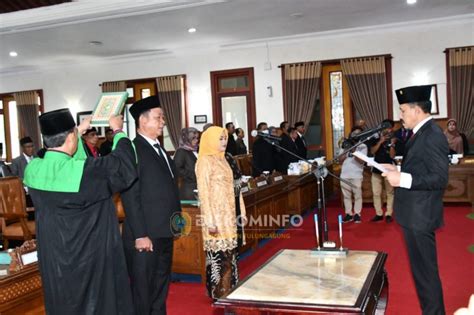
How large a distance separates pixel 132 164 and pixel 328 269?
1.30 meters

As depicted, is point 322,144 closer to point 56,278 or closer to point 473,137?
point 473,137

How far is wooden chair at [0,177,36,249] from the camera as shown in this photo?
5320mm

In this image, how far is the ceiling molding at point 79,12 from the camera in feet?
24.4

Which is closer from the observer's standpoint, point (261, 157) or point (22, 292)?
point (22, 292)

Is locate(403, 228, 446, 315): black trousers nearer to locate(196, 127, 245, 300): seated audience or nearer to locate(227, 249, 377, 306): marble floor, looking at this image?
locate(227, 249, 377, 306): marble floor

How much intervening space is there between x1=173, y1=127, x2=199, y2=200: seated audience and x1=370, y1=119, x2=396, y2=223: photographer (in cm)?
283

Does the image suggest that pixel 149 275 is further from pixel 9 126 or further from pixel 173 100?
pixel 9 126

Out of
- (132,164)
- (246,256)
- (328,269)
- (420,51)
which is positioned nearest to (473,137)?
(420,51)

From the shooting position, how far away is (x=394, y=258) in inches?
199

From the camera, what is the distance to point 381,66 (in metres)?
9.90

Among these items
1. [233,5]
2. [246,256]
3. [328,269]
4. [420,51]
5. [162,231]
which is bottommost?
[246,256]

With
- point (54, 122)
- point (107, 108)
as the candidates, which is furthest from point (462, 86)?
point (54, 122)

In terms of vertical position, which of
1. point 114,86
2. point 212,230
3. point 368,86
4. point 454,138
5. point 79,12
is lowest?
point 212,230

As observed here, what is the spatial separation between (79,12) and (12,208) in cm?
390
